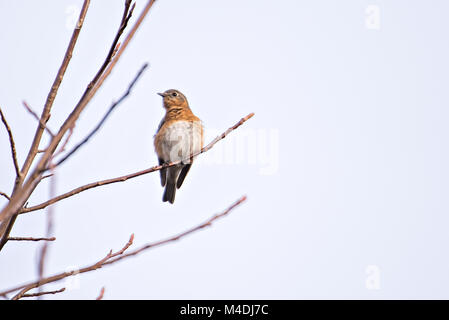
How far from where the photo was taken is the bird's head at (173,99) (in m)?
9.44

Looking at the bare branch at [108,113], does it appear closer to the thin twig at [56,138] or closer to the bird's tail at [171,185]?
the thin twig at [56,138]

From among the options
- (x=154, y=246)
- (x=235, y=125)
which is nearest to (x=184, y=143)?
(x=235, y=125)

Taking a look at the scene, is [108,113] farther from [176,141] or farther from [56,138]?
[176,141]

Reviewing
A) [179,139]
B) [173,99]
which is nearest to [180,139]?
[179,139]

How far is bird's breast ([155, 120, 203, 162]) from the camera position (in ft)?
27.5

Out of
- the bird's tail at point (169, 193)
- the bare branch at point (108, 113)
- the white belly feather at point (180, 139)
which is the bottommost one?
the bird's tail at point (169, 193)

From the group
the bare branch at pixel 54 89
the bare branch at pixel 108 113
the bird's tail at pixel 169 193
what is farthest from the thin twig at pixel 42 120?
the bird's tail at pixel 169 193

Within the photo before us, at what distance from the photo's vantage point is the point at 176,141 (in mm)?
8438

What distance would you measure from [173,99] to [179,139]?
1322mm

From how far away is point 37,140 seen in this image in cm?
236
